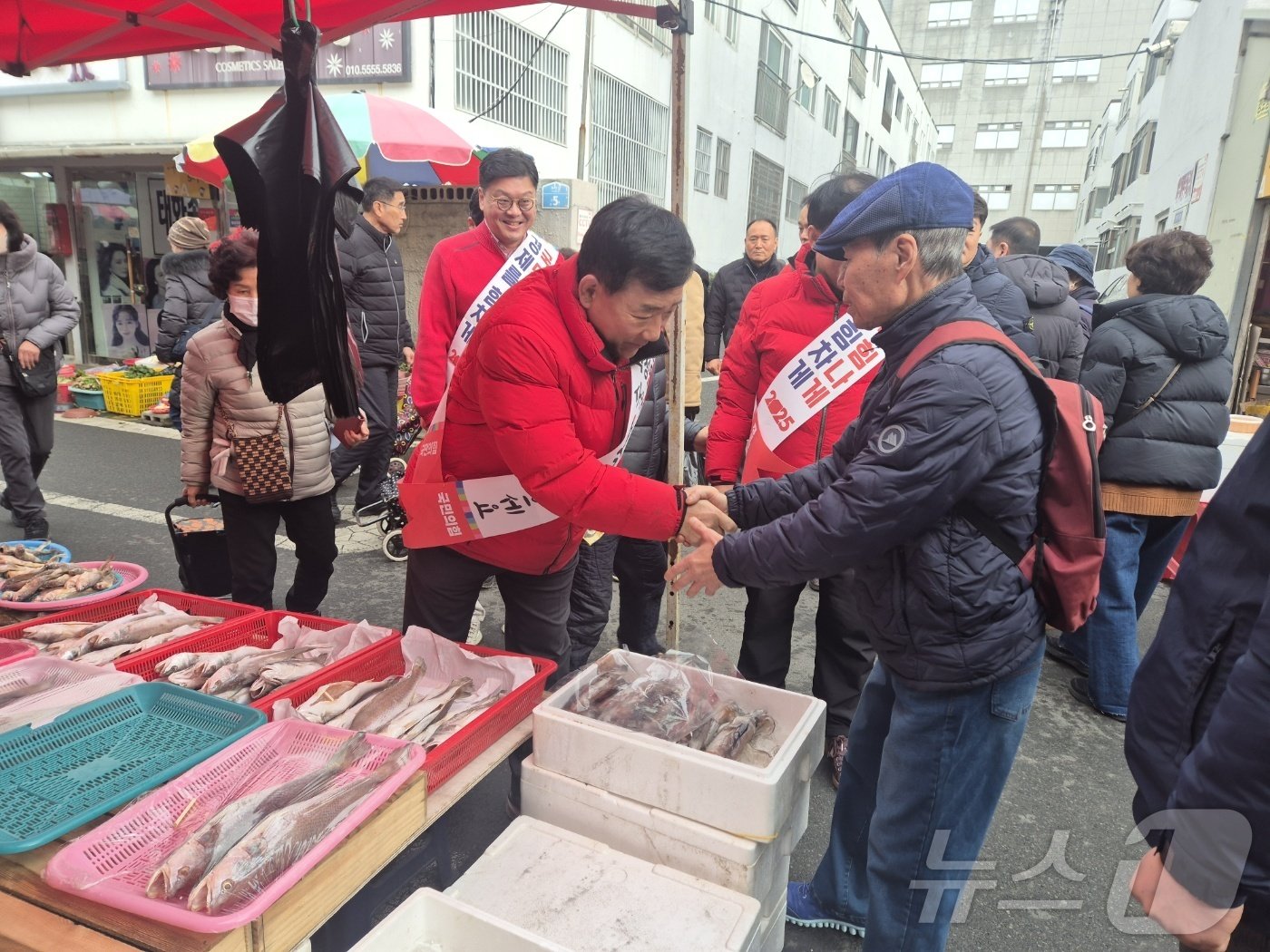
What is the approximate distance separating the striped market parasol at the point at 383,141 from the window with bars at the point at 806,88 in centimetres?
1964

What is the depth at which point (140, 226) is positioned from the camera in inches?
494

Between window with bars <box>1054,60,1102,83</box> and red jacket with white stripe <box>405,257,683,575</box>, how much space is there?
189ft

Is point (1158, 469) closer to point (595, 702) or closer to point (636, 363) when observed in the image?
point (636, 363)

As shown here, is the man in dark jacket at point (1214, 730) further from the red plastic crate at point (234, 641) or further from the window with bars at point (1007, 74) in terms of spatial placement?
the window with bars at point (1007, 74)

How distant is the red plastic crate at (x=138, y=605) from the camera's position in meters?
2.82

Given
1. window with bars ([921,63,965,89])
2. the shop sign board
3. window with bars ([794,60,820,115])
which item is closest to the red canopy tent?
the shop sign board

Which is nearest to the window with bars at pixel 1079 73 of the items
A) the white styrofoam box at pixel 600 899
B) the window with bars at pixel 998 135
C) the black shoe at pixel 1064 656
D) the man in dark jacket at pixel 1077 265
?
the window with bars at pixel 998 135

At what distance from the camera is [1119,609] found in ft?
12.9

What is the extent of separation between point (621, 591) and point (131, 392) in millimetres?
8404

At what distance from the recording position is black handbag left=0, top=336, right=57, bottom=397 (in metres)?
5.40

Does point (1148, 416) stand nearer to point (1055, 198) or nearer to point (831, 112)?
point (831, 112)

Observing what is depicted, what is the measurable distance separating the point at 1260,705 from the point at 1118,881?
231 cm

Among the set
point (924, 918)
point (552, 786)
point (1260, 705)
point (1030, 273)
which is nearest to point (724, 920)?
point (552, 786)

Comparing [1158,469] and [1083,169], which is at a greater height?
[1083,169]
